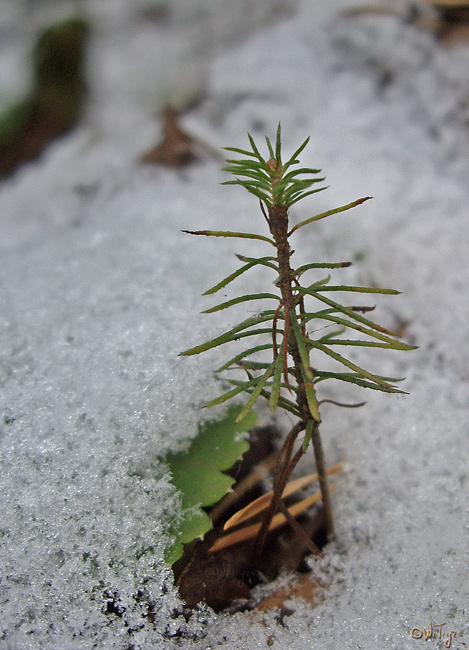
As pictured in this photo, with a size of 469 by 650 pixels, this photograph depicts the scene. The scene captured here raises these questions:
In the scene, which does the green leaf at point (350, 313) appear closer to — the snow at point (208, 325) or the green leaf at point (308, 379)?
the green leaf at point (308, 379)

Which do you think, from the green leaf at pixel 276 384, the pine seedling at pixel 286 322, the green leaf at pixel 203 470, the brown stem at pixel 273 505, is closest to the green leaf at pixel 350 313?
the pine seedling at pixel 286 322

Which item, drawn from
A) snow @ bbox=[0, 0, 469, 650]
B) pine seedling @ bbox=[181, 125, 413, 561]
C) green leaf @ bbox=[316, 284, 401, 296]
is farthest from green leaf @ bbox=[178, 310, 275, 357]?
snow @ bbox=[0, 0, 469, 650]

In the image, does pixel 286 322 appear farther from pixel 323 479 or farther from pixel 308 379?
pixel 323 479

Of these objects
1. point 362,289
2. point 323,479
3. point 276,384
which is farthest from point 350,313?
point 323,479

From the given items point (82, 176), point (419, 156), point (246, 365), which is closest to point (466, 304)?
point (419, 156)

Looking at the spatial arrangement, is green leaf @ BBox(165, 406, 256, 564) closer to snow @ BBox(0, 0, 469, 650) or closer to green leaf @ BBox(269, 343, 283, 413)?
snow @ BBox(0, 0, 469, 650)
